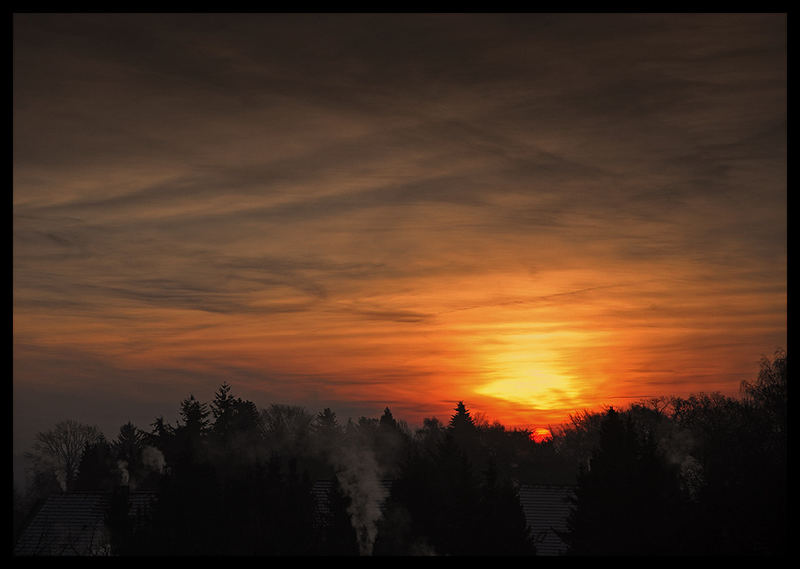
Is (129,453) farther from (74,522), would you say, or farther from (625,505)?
(625,505)

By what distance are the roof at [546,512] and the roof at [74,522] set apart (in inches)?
729

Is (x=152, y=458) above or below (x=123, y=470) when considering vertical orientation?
above

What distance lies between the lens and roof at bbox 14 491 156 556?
39500 millimetres

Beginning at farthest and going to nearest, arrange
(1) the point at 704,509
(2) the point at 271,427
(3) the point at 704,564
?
(2) the point at 271,427, (1) the point at 704,509, (3) the point at 704,564

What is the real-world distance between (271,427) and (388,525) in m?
94.1

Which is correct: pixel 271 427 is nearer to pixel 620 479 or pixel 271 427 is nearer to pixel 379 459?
pixel 379 459

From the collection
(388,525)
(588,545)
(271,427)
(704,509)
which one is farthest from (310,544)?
(271,427)

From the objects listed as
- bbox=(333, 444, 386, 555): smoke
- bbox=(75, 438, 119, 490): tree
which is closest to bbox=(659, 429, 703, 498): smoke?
bbox=(333, 444, 386, 555): smoke

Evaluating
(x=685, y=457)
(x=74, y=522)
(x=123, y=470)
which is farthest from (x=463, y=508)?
(x=123, y=470)

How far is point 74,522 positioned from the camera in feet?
136

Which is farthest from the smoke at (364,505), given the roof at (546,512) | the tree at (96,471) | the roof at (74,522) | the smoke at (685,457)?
the tree at (96,471)

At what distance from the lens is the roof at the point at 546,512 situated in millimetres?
39500

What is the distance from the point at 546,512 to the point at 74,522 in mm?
23778
